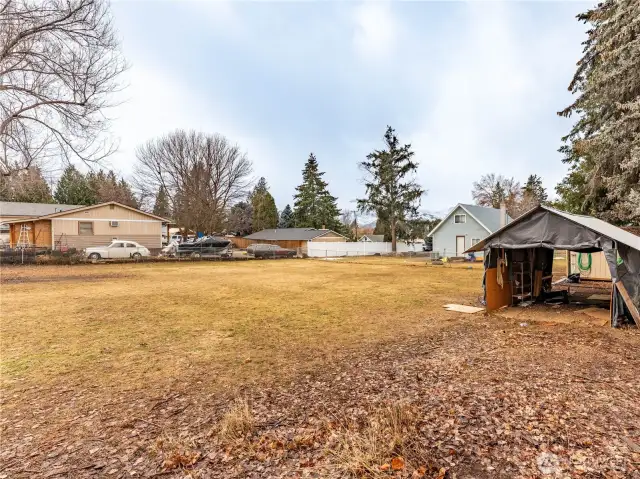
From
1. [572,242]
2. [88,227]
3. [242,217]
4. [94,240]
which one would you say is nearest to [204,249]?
[94,240]

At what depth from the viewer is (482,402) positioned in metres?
3.77

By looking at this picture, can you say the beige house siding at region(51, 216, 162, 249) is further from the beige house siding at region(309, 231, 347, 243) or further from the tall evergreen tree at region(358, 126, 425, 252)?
the tall evergreen tree at region(358, 126, 425, 252)

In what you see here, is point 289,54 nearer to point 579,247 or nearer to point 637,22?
point 637,22

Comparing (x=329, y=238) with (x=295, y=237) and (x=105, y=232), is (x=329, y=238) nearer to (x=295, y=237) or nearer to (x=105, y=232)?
(x=295, y=237)

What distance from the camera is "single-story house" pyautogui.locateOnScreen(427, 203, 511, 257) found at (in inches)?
1131

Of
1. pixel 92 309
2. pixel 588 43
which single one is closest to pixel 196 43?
pixel 92 309

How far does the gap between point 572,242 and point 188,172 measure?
118ft

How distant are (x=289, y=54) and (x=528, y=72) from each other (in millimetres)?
9912

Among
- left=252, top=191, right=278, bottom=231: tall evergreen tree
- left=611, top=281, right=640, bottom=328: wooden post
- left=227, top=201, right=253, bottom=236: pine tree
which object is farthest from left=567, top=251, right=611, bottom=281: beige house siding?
left=252, top=191, right=278, bottom=231: tall evergreen tree

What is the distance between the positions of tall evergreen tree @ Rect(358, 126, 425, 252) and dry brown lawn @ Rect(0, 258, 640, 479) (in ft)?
93.2

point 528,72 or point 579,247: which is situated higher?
point 528,72

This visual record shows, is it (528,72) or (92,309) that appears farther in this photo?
(528,72)

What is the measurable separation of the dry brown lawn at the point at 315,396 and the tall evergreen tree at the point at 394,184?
93.2 feet

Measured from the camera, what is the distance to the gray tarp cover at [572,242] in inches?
277
